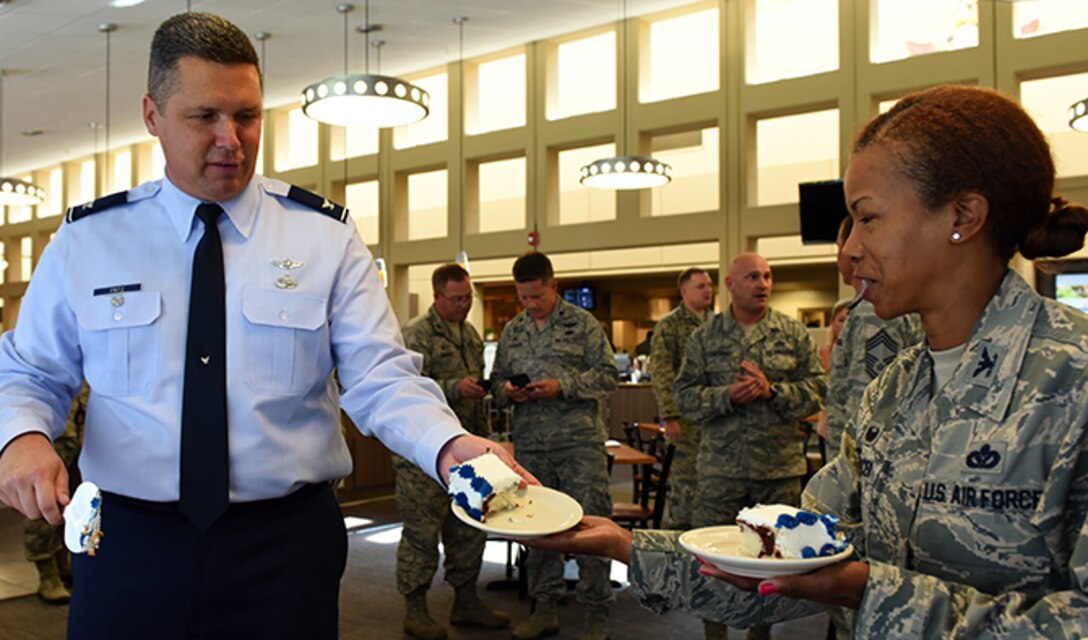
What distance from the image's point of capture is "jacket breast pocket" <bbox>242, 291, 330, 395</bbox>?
159 cm

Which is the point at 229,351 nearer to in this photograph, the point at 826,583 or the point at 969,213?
the point at 826,583

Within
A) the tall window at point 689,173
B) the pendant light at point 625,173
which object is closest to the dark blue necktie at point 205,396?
the pendant light at point 625,173

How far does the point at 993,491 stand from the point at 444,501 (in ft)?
11.5

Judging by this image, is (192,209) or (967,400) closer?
(967,400)

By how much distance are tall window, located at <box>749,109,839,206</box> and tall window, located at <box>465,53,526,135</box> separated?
3.30m

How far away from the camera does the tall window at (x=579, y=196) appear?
1376cm

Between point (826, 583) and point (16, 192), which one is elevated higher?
point (16, 192)

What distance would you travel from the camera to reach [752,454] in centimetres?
393

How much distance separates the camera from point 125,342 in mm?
1566

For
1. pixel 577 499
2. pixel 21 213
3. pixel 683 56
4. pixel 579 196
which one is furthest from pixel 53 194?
pixel 577 499

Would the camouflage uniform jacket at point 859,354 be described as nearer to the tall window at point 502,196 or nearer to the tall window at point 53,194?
the tall window at point 502,196

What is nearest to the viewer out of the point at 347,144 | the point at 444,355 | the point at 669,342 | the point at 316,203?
the point at 316,203

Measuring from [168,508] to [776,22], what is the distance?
10.4 meters

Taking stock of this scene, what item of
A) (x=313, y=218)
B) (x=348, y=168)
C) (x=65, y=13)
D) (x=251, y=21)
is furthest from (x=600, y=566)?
(x=348, y=168)
